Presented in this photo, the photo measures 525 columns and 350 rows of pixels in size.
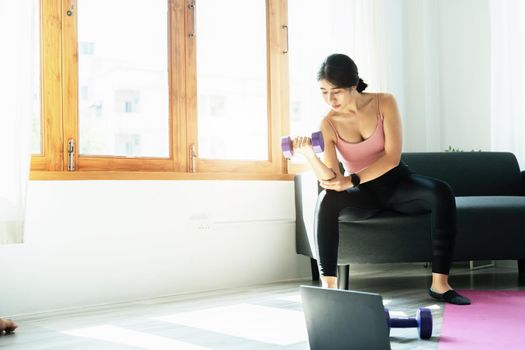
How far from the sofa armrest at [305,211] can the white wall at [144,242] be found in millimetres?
100

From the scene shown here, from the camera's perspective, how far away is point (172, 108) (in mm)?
3158

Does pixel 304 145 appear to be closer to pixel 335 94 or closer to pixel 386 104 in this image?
pixel 335 94

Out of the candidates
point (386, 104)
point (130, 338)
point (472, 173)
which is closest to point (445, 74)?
point (472, 173)

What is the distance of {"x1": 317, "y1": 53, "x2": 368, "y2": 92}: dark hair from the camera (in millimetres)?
2268

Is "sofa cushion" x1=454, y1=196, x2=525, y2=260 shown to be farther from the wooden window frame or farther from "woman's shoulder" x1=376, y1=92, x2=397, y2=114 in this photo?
the wooden window frame

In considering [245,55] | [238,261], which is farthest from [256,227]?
[245,55]

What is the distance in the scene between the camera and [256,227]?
Answer: 335cm

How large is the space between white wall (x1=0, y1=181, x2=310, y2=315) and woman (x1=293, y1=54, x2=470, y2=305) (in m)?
0.87

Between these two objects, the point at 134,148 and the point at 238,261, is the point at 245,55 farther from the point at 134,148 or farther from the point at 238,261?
the point at 238,261

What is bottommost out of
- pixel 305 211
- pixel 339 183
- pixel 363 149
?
pixel 305 211

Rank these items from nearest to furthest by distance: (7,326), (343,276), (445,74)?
(7,326)
(343,276)
(445,74)

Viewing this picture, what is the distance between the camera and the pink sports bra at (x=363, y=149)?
8.01 ft

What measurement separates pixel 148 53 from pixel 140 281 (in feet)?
3.74

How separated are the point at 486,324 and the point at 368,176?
0.69 meters
